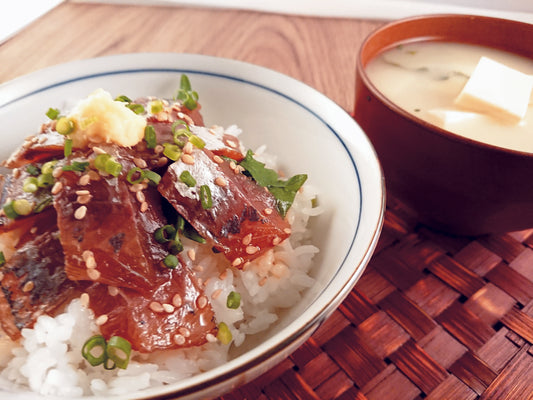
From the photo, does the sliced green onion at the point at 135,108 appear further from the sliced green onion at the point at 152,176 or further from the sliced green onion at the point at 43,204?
the sliced green onion at the point at 43,204

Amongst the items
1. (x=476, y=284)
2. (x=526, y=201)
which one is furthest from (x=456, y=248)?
(x=526, y=201)

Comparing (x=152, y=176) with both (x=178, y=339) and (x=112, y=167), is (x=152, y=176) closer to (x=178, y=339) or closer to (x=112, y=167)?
(x=112, y=167)

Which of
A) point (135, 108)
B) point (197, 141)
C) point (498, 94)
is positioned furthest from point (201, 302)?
point (498, 94)

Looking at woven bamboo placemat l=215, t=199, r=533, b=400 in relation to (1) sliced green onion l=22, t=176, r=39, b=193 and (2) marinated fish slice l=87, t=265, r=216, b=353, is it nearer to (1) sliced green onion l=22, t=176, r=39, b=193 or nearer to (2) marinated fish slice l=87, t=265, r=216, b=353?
(2) marinated fish slice l=87, t=265, r=216, b=353

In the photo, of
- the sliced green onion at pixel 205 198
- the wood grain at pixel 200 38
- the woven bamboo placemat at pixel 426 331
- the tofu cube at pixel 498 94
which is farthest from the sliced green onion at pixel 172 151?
the wood grain at pixel 200 38

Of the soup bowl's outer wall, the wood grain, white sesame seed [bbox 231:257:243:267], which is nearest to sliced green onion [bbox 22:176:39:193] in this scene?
white sesame seed [bbox 231:257:243:267]
